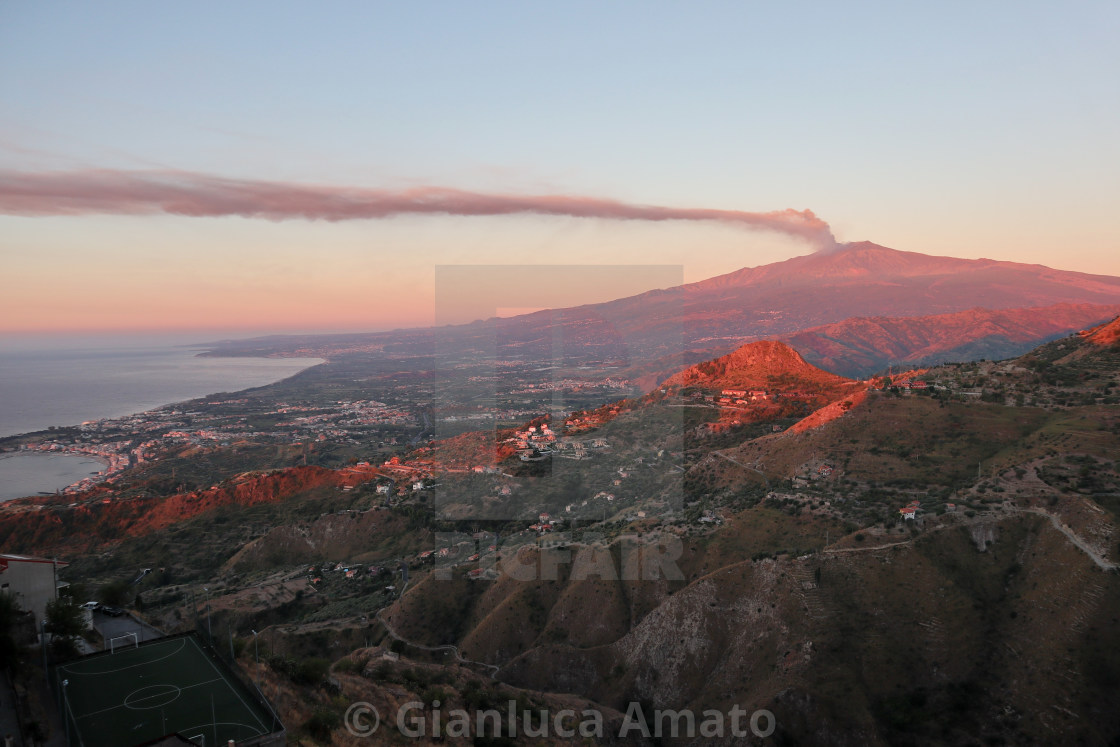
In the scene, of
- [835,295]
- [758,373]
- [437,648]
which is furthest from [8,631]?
[835,295]

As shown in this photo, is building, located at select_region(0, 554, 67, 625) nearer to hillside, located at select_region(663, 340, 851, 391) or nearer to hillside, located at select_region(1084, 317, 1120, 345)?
hillside, located at select_region(663, 340, 851, 391)

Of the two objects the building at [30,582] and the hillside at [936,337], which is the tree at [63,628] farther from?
the hillside at [936,337]

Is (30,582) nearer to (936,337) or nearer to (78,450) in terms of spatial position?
(78,450)

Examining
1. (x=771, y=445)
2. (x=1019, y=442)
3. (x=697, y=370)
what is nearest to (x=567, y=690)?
(x=771, y=445)

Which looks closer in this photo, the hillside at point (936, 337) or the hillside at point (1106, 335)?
the hillside at point (1106, 335)

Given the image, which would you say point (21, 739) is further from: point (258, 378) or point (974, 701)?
point (258, 378)

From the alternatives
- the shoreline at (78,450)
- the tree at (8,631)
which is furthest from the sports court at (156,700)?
the shoreline at (78,450)

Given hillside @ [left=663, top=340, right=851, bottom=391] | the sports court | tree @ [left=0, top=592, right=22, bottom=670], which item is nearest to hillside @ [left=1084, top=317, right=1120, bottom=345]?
hillside @ [left=663, top=340, right=851, bottom=391]
